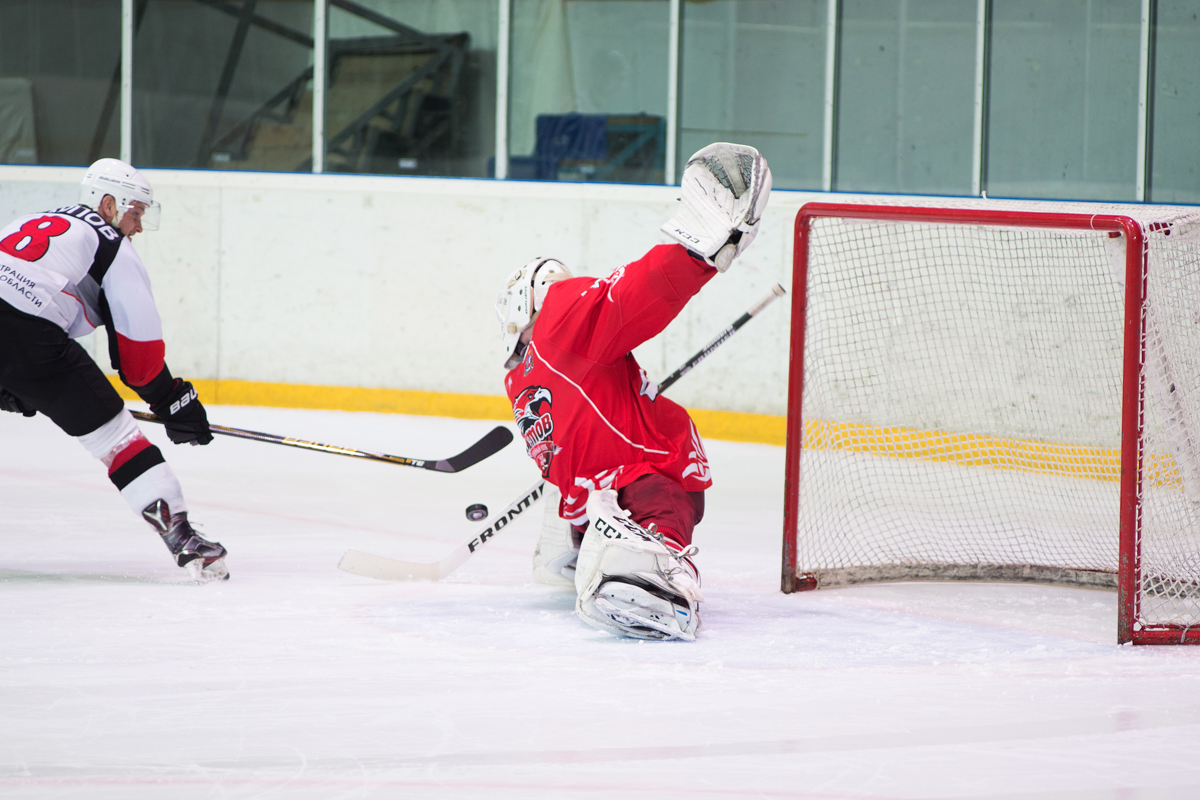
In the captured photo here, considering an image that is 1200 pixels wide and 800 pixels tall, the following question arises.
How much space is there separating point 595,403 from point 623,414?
67 mm

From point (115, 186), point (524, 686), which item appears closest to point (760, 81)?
point (115, 186)

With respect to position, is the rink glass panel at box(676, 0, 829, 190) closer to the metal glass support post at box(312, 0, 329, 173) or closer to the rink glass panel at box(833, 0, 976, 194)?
the rink glass panel at box(833, 0, 976, 194)

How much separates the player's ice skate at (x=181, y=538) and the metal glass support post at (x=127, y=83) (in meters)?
4.52

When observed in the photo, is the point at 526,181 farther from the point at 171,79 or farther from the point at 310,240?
the point at 171,79

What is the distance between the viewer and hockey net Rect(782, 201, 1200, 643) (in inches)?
103

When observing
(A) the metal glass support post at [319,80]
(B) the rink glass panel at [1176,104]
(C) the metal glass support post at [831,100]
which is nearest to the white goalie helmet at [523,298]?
(C) the metal glass support post at [831,100]

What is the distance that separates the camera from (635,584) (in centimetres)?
247

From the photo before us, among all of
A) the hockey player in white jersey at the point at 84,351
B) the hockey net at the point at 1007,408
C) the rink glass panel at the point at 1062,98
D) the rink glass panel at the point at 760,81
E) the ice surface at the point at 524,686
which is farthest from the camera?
the rink glass panel at the point at 760,81

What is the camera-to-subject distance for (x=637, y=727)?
1.97m

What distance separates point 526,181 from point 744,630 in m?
4.07

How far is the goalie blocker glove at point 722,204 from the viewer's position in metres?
2.36

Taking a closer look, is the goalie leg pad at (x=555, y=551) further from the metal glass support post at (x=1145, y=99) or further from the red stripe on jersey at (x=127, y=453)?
the metal glass support post at (x=1145, y=99)

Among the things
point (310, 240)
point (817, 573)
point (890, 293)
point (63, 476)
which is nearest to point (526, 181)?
point (310, 240)

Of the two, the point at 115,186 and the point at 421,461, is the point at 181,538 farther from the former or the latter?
the point at 115,186
